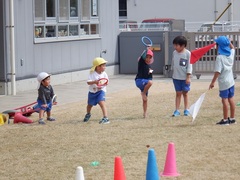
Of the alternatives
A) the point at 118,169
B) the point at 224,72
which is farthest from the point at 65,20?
the point at 118,169

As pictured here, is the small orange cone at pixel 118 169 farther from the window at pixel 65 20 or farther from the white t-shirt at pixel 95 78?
the window at pixel 65 20

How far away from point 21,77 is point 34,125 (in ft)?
20.0

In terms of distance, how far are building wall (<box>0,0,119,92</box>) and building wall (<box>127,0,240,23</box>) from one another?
1567 cm

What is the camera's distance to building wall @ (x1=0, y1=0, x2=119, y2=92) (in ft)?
62.4

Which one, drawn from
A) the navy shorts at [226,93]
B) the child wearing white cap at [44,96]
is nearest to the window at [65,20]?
the child wearing white cap at [44,96]

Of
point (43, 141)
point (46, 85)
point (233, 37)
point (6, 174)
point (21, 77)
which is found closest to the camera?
point (6, 174)

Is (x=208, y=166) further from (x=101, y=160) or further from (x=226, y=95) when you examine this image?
(x=226, y=95)

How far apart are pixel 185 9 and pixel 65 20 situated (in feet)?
67.1

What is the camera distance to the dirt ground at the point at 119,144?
9.07m

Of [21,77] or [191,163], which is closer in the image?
[191,163]

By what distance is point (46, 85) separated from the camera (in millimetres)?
13781

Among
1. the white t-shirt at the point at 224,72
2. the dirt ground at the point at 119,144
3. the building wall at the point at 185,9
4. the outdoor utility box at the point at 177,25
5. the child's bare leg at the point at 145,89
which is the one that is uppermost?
the building wall at the point at 185,9

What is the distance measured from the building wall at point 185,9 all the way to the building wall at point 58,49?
51.4ft

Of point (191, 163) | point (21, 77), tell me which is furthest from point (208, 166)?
point (21, 77)
